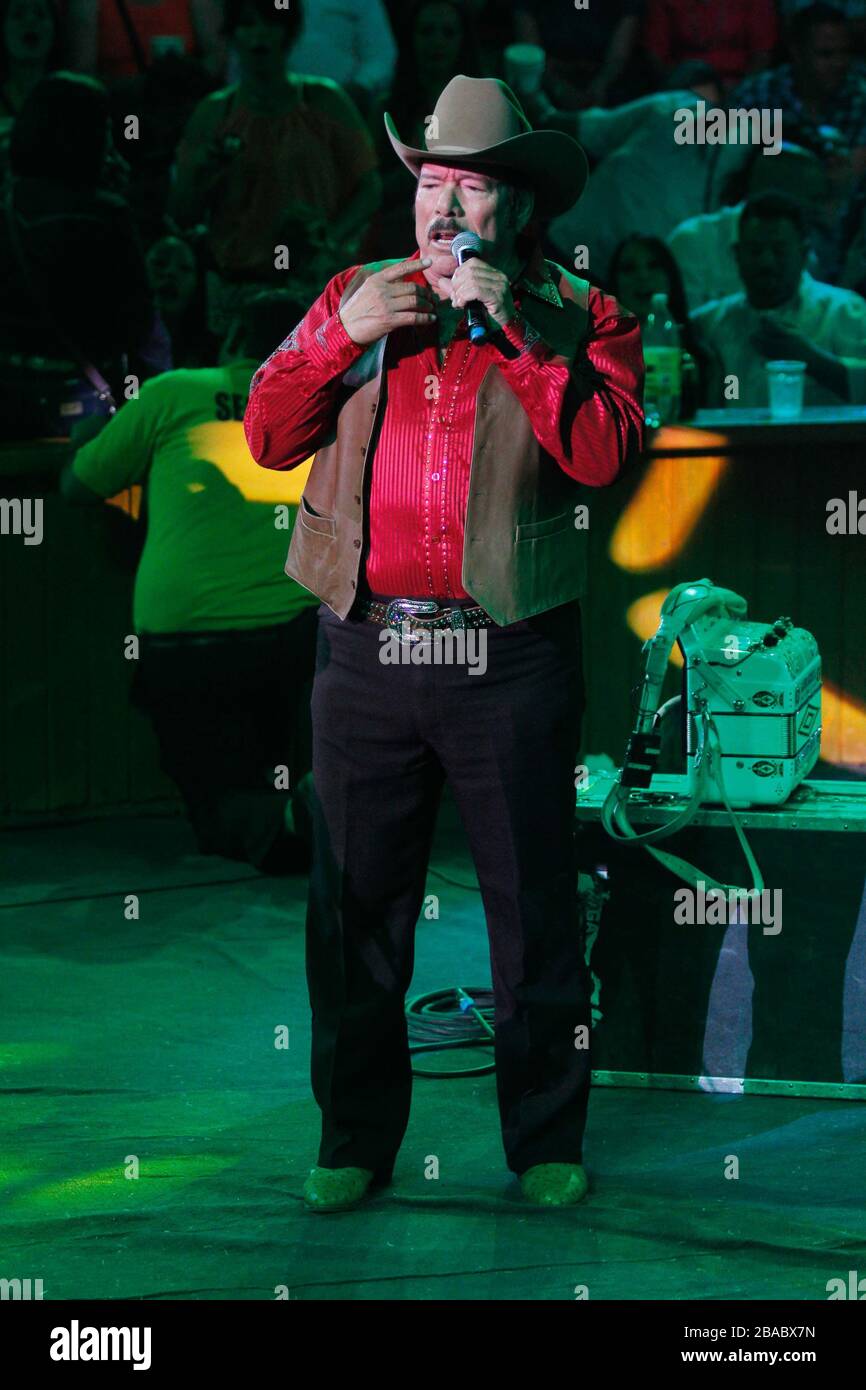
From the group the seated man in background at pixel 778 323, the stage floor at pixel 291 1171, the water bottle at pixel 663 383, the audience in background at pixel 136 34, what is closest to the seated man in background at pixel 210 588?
the stage floor at pixel 291 1171

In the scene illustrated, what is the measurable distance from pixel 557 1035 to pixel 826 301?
517 centimetres

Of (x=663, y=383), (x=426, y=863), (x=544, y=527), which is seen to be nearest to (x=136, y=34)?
(x=663, y=383)

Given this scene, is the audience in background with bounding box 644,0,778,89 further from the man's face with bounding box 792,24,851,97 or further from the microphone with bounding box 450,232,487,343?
the microphone with bounding box 450,232,487,343

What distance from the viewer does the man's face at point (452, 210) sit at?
3.55 metres

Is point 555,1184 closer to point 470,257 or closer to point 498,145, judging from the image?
point 470,257

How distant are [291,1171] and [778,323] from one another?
4.72 metres

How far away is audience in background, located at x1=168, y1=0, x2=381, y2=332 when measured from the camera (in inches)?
343

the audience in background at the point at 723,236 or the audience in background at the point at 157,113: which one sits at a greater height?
the audience in background at the point at 157,113

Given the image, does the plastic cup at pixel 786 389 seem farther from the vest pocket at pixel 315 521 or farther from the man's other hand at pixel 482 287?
the man's other hand at pixel 482 287

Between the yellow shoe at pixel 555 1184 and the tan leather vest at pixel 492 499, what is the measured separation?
3.52 feet

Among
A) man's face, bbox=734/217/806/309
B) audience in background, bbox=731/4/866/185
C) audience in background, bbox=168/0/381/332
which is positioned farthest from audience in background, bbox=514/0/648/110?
man's face, bbox=734/217/806/309

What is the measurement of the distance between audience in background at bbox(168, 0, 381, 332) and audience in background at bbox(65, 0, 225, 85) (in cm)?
51

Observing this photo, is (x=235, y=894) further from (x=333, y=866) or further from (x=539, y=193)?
(x=539, y=193)

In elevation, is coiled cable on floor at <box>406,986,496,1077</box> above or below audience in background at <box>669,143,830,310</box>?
below
